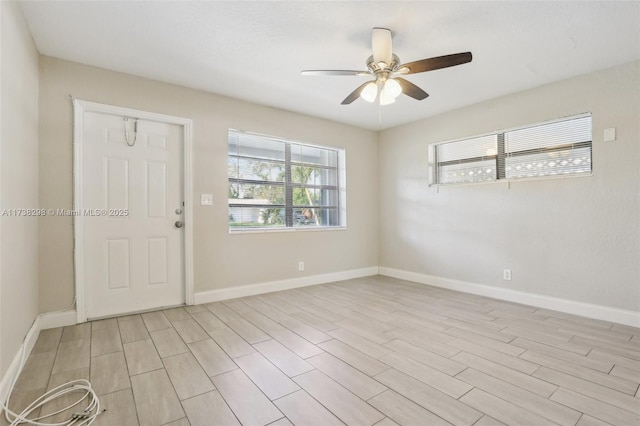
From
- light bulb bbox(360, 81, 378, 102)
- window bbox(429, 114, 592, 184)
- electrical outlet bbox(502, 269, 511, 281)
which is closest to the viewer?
light bulb bbox(360, 81, 378, 102)

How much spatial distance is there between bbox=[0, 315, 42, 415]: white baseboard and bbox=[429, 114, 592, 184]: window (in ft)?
15.6

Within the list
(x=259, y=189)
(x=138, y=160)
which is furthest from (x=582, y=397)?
(x=138, y=160)

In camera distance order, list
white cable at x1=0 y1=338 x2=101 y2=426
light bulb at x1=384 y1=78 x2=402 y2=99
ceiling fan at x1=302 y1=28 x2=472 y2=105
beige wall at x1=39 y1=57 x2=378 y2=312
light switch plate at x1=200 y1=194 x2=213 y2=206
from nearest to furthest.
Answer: white cable at x1=0 y1=338 x2=101 y2=426, ceiling fan at x1=302 y1=28 x2=472 y2=105, light bulb at x1=384 y1=78 x2=402 y2=99, beige wall at x1=39 y1=57 x2=378 y2=312, light switch plate at x1=200 y1=194 x2=213 y2=206

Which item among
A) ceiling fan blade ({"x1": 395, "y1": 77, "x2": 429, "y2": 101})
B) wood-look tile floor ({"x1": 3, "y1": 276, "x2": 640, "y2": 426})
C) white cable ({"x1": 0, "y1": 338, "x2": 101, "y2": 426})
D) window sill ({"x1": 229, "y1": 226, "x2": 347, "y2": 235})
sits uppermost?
ceiling fan blade ({"x1": 395, "y1": 77, "x2": 429, "y2": 101})

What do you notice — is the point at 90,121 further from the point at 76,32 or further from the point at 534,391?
the point at 534,391

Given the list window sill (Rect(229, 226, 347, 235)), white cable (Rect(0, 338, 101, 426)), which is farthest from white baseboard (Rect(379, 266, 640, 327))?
white cable (Rect(0, 338, 101, 426))

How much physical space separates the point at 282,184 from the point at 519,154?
10.1 feet

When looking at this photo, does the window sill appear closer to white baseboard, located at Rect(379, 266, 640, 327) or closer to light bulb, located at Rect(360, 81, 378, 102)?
white baseboard, located at Rect(379, 266, 640, 327)

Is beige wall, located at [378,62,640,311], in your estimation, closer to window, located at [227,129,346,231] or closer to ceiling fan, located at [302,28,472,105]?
window, located at [227,129,346,231]

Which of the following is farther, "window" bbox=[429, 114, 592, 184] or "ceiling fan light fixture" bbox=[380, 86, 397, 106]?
"window" bbox=[429, 114, 592, 184]

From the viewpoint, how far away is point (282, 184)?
4402 millimetres

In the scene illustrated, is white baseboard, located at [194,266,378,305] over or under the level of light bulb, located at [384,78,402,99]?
under

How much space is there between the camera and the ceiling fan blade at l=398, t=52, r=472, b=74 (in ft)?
7.01

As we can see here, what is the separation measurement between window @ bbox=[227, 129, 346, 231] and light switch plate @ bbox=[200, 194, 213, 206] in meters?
0.30
